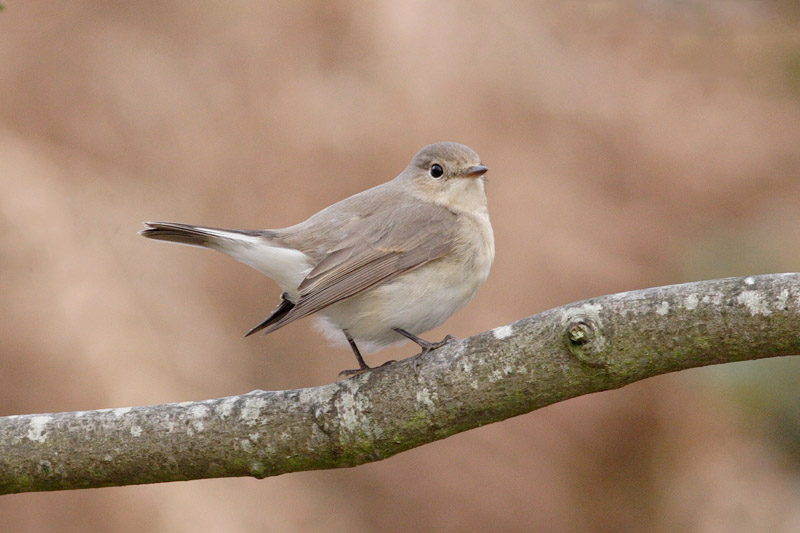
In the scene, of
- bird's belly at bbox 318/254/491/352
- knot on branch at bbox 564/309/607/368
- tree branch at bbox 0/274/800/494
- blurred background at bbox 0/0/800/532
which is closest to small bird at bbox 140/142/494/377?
bird's belly at bbox 318/254/491/352

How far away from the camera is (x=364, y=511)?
767 centimetres

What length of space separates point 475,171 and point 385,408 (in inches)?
65.9

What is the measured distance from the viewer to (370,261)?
12.3ft

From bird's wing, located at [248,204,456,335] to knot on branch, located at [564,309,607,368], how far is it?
4.23 ft

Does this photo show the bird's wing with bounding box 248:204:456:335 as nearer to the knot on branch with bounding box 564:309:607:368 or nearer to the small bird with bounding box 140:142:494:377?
the small bird with bounding box 140:142:494:377

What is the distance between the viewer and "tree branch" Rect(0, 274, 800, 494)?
8.05 feet

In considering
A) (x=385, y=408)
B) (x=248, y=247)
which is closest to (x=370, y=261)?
(x=248, y=247)

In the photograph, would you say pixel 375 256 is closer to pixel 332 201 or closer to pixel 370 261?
pixel 370 261

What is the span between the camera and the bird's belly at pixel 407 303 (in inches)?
145

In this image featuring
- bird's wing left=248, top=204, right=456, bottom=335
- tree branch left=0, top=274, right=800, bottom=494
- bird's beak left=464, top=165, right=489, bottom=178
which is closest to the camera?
tree branch left=0, top=274, right=800, bottom=494

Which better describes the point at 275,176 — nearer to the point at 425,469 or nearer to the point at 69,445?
the point at 425,469

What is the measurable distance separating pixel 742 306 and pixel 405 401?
45.1 inches

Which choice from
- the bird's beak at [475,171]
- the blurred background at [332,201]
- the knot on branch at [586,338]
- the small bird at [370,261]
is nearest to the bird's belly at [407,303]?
the small bird at [370,261]

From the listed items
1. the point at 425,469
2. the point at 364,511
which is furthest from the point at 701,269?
the point at 364,511
